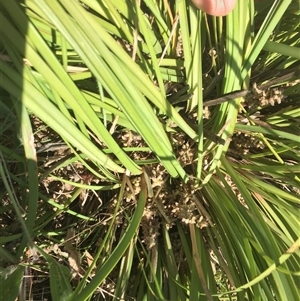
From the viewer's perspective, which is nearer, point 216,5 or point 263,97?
point 216,5

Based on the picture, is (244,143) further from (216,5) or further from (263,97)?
(216,5)

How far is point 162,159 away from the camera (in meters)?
0.68

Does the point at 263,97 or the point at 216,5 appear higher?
the point at 216,5

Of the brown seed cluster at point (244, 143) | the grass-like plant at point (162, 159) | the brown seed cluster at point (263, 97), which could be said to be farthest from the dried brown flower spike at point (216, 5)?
the brown seed cluster at point (244, 143)

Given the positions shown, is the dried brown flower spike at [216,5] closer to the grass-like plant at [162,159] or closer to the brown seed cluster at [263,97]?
the grass-like plant at [162,159]

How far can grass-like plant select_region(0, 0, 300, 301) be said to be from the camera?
57 centimetres

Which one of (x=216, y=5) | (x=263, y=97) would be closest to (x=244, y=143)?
(x=263, y=97)

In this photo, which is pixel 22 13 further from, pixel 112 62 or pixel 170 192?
pixel 170 192

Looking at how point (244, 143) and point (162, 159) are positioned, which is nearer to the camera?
point (162, 159)

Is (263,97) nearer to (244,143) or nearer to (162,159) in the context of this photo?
(244,143)

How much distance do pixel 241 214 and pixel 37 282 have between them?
1.43 ft

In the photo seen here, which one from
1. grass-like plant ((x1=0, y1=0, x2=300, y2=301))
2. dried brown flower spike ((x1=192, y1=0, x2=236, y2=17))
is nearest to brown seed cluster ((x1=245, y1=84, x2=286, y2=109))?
grass-like plant ((x1=0, y1=0, x2=300, y2=301))

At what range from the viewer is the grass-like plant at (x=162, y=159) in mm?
573

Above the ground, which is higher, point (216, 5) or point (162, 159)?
point (216, 5)
